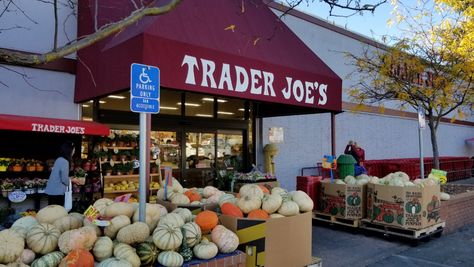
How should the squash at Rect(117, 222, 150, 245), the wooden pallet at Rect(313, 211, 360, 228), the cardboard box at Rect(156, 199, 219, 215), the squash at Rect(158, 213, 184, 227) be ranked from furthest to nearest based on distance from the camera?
the wooden pallet at Rect(313, 211, 360, 228) → the cardboard box at Rect(156, 199, 219, 215) → the squash at Rect(158, 213, 184, 227) → the squash at Rect(117, 222, 150, 245)

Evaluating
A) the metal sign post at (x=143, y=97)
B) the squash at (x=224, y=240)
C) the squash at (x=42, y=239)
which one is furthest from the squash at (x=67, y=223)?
the squash at (x=224, y=240)

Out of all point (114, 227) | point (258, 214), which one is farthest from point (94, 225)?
point (258, 214)

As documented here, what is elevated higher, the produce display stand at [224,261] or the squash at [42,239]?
the squash at [42,239]

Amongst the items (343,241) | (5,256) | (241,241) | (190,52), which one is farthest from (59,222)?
(343,241)

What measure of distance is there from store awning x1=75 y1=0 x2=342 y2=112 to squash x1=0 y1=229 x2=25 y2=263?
11.3 feet

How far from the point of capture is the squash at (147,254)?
3.33 m

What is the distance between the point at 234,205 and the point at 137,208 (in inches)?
43.8

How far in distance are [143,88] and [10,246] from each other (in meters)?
1.76

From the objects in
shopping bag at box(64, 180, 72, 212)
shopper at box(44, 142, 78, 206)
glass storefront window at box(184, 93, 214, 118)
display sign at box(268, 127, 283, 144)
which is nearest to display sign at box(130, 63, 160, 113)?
shopper at box(44, 142, 78, 206)

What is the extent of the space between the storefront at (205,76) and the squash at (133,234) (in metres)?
3.19

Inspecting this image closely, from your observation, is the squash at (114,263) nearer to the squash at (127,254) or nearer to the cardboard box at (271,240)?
the squash at (127,254)

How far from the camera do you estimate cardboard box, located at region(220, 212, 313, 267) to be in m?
3.98

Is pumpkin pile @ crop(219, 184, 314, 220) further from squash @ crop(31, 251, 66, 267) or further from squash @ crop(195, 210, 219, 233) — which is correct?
squash @ crop(31, 251, 66, 267)

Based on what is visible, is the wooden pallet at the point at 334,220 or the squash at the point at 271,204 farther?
the wooden pallet at the point at 334,220
